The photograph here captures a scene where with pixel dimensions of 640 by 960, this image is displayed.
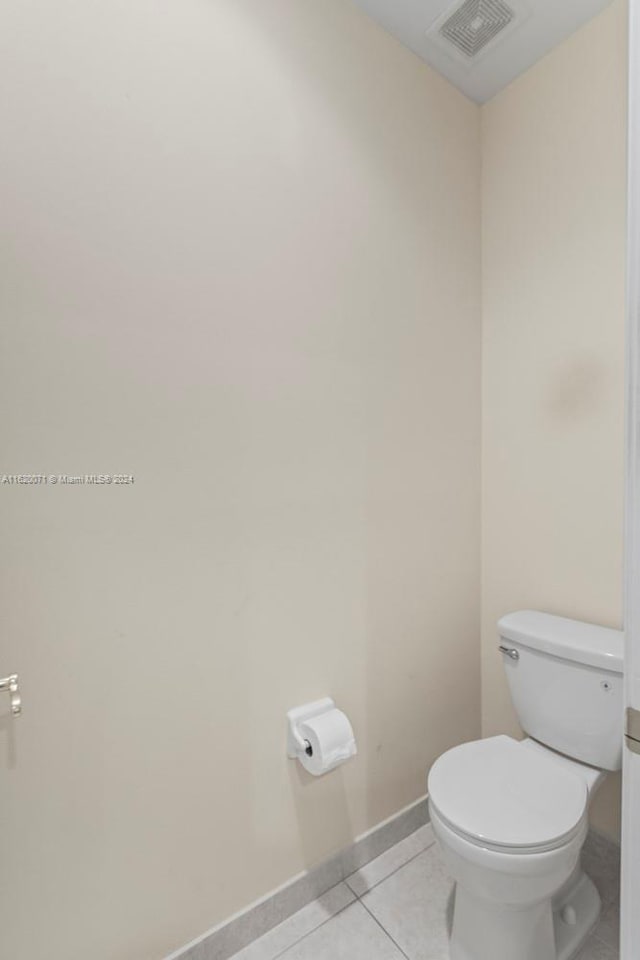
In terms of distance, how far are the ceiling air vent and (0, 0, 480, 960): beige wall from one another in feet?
0.39

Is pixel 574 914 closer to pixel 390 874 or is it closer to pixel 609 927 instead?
pixel 609 927

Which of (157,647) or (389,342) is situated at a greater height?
(389,342)

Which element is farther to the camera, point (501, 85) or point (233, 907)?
point (501, 85)

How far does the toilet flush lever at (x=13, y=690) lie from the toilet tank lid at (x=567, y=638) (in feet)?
4.37

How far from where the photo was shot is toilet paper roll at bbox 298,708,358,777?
1.23m

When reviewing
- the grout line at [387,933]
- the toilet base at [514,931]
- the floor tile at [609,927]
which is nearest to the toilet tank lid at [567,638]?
the toilet base at [514,931]

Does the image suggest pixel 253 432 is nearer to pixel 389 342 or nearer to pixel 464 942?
pixel 389 342

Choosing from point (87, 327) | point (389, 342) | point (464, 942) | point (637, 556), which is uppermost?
point (389, 342)

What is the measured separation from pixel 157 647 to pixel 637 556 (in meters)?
1.03

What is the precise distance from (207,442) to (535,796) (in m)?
1.22

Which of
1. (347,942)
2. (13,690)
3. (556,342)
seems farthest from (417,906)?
(556,342)

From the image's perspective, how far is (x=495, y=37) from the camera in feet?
4.92

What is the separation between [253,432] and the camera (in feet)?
4.05

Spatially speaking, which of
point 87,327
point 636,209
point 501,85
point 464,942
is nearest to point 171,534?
point 87,327
